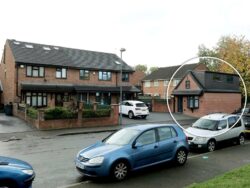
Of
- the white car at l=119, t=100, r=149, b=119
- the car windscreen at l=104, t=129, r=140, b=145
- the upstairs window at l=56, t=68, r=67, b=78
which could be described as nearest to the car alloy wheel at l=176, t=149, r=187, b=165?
the car windscreen at l=104, t=129, r=140, b=145

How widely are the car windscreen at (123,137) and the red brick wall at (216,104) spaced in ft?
70.4

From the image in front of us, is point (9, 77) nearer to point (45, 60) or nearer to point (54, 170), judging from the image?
point (45, 60)

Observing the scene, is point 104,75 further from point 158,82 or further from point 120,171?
point 120,171

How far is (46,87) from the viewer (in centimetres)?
3184

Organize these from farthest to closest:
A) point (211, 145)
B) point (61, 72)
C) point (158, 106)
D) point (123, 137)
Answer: point (158, 106) → point (61, 72) → point (211, 145) → point (123, 137)

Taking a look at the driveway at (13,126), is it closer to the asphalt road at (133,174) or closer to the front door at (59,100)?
the asphalt road at (133,174)

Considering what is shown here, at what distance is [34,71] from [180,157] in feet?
81.4

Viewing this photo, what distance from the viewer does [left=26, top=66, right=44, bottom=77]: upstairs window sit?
31875 mm

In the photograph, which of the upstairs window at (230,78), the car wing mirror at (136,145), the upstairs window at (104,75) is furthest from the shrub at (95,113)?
the car wing mirror at (136,145)

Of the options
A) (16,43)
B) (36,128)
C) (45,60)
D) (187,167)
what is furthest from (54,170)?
(16,43)

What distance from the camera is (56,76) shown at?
111 ft

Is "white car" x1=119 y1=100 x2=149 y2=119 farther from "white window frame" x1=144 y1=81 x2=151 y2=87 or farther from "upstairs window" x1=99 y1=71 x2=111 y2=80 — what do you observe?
"white window frame" x1=144 y1=81 x2=151 y2=87

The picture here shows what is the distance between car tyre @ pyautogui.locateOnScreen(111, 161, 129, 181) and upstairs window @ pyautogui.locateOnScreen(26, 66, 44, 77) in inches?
992

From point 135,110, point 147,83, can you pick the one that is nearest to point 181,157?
point 135,110
